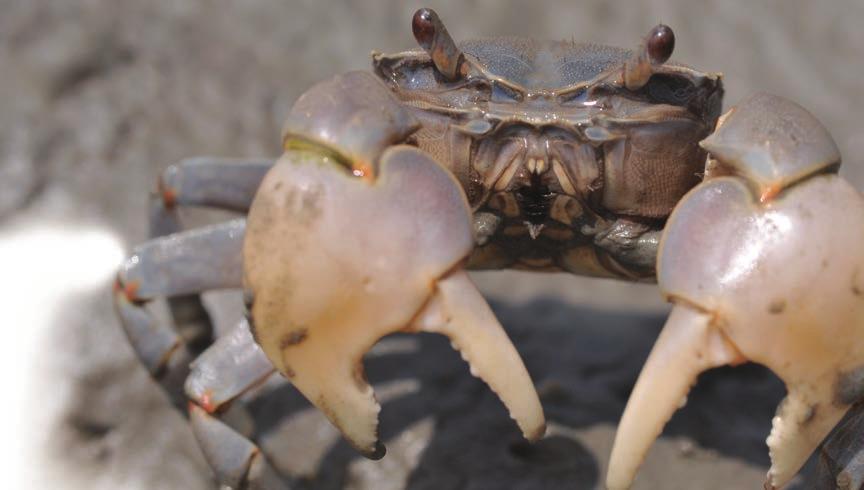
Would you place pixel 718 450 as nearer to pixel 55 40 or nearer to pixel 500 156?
pixel 500 156

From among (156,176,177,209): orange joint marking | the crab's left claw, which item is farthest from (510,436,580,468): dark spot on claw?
(156,176,177,209): orange joint marking

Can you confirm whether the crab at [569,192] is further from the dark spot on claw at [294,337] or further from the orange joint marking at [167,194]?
the orange joint marking at [167,194]

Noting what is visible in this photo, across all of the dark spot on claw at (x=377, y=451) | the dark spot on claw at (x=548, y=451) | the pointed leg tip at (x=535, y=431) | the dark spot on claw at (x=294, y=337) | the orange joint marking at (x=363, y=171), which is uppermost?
the orange joint marking at (x=363, y=171)

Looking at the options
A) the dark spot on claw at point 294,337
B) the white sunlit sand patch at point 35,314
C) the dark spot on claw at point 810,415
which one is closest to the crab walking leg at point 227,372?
the white sunlit sand patch at point 35,314

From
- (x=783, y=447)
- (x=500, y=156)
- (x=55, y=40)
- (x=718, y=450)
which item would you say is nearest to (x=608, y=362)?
(x=718, y=450)

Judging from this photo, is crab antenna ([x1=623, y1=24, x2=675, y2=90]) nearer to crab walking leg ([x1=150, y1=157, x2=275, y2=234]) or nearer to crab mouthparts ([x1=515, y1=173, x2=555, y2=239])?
crab mouthparts ([x1=515, y1=173, x2=555, y2=239])

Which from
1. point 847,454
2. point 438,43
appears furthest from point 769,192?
point 438,43

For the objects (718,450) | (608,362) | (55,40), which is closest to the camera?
(718,450)
